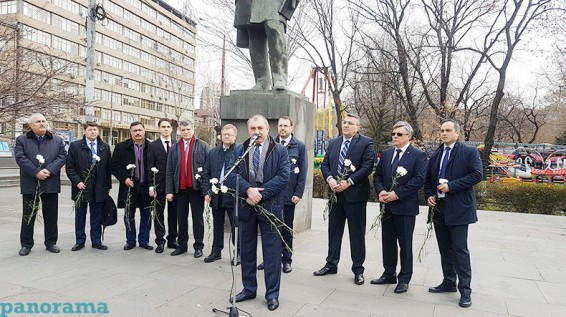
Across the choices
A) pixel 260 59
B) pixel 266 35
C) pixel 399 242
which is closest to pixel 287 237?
pixel 399 242

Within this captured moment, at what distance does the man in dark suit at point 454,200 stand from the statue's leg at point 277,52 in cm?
311

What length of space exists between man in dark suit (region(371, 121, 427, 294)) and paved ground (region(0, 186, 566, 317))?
0.23m

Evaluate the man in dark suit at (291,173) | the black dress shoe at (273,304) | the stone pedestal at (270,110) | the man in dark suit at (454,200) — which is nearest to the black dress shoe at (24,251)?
the man in dark suit at (291,173)

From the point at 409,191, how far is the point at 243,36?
4226 millimetres

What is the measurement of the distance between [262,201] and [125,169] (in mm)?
3154

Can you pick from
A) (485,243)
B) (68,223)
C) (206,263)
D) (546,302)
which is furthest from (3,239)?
(485,243)

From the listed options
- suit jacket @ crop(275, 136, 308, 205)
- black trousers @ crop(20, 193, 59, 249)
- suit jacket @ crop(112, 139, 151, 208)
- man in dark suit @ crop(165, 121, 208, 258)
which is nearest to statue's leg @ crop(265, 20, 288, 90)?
suit jacket @ crop(275, 136, 308, 205)

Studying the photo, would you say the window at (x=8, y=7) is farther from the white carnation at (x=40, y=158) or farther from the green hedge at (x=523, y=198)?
the green hedge at (x=523, y=198)

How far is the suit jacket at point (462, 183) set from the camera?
13.7 ft

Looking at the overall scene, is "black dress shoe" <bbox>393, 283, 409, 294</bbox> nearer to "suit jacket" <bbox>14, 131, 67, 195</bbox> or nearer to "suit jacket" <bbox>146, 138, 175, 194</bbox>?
"suit jacket" <bbox>146, 138, 175, 194</bbox>

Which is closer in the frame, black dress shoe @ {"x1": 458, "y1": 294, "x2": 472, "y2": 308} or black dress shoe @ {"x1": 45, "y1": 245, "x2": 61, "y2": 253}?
black dress shoe @ {"x1": 458, "y1": 294, "x2": 472, "y2": 308}

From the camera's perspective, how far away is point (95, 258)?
563 cm

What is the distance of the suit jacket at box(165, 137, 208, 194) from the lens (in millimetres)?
5926

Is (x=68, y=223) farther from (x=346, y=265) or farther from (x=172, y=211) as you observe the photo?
(x=346, y=265)
